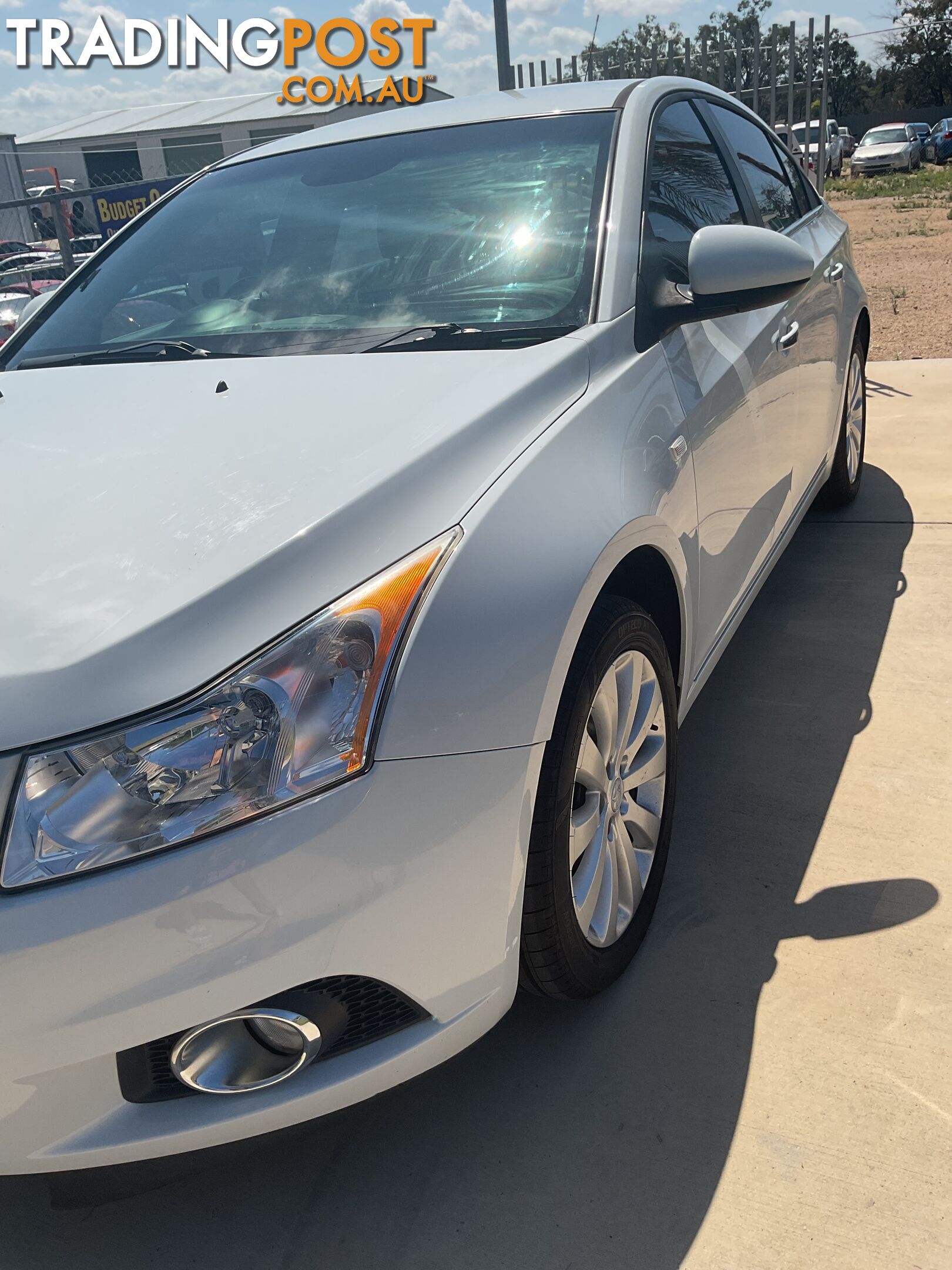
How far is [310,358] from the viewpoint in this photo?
6.86 feet

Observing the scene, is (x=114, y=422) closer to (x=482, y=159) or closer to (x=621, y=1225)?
(x=482, y=159)

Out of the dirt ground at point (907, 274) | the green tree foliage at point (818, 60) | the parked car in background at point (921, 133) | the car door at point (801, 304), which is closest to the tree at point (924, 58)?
the green tree foliage at point (818, 60)

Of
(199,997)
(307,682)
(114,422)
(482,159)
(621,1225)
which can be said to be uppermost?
(482,159)

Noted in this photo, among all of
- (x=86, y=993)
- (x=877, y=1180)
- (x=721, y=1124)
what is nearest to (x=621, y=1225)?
(x=721, y=1124)

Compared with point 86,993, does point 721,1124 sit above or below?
below

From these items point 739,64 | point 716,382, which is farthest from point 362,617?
point 739,64

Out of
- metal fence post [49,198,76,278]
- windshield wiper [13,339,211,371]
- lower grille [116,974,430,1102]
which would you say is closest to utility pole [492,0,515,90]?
metal fence post [49,198,76,278]

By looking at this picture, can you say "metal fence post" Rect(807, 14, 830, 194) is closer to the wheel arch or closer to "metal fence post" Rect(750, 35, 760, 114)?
"metal fence post" Rect(750, 35, 760, 114)

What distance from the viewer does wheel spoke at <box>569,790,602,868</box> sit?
5.82 ft

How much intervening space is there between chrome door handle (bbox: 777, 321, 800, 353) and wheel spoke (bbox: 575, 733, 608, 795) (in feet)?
5.05

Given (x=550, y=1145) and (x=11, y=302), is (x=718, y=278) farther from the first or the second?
(x=11, y=302)

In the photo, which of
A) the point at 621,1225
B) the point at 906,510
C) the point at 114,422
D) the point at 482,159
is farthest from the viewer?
the point at 906,510

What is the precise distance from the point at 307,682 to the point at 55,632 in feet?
1.04

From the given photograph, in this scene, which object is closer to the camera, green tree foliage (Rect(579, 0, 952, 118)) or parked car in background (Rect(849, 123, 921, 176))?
green tree foliage (Rect(579, 0, 952, 118))
